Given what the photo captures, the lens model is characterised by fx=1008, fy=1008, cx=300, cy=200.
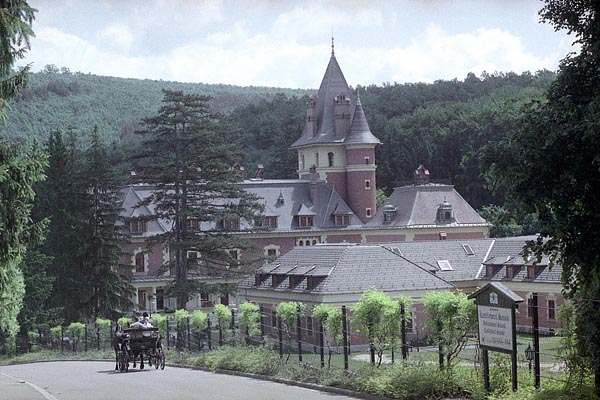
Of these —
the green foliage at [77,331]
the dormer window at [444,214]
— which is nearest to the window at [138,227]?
the dormer window at [444,214]

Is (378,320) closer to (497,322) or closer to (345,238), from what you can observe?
(497,322)

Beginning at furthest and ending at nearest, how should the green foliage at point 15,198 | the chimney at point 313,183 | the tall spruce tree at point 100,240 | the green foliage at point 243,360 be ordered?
the chimney at point 313,183, the tall spruce tree at point 100,240, the green foliage at point 243,360, the green foliage at point 15,198

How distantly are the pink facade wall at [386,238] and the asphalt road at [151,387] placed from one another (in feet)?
177

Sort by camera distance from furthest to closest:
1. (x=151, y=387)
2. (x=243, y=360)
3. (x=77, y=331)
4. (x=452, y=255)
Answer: (x=452, y=255)
(x=77, y=331)
(x=243, y=360)
(x=151, y=387)

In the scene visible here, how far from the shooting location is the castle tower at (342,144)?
82.1 m

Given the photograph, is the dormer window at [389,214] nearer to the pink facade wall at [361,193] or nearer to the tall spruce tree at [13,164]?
the pink facade wall at [361,193]

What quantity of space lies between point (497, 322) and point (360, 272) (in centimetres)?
3309

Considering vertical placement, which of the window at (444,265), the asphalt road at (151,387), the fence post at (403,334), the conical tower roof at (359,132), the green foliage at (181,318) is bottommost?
the asphalt road at (151,387)

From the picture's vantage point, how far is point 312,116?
277 ft

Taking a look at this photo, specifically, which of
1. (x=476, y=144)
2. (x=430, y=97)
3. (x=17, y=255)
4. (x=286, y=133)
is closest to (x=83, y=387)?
(x=17, y=255)

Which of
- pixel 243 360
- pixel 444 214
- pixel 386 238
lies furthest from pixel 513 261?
pixel 243 360

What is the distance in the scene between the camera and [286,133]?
116m

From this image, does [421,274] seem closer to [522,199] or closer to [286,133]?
[522,199]

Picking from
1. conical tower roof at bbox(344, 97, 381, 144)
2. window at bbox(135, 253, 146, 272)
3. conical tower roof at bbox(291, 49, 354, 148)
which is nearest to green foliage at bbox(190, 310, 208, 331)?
window at bbox(135, 253, 146, 272)
